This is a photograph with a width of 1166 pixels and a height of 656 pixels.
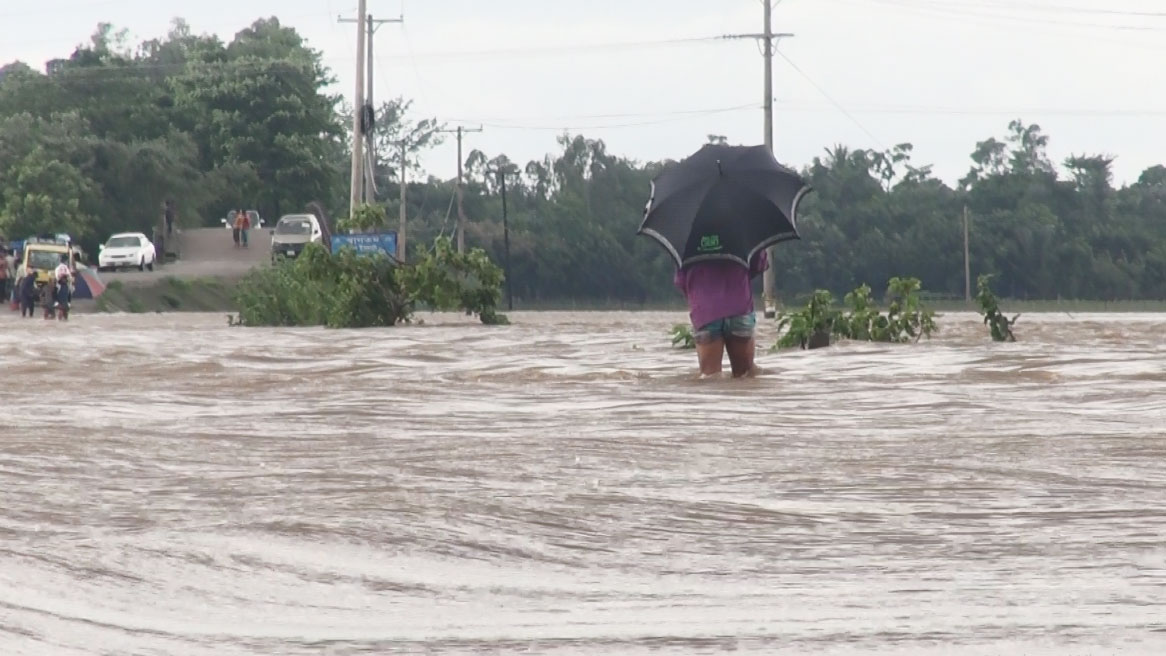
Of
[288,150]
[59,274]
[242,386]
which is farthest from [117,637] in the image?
[288,150]

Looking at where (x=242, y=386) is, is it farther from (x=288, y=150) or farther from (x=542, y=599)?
(x=288, y=150)

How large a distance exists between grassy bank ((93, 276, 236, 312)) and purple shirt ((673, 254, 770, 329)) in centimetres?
4067

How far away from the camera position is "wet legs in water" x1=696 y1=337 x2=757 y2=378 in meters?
13.6

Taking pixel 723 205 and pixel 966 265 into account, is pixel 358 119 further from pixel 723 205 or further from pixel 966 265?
pixel 966 265

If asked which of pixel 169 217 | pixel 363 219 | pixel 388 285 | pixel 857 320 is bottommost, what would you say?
pixel 857 320

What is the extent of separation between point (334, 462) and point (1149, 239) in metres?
91.1

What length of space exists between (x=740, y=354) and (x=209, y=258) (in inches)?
2383

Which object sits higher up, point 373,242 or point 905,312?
point 373,242

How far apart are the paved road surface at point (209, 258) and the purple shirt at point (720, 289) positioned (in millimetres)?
46349

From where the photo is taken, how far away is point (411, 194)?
10975 cm

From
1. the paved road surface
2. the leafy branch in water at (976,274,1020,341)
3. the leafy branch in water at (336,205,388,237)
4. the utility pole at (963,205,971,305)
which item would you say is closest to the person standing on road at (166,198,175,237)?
the paved road surface

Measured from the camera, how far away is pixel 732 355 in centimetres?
1366

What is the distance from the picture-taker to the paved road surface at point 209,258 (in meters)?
63.0

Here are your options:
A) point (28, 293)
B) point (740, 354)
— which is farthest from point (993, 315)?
point (28, 293)
